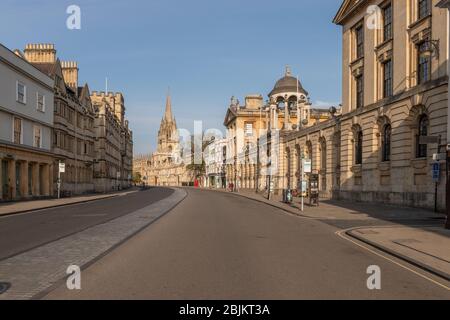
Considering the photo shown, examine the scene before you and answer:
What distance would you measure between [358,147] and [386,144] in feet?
15.6

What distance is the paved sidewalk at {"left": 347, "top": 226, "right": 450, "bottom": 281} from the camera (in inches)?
418

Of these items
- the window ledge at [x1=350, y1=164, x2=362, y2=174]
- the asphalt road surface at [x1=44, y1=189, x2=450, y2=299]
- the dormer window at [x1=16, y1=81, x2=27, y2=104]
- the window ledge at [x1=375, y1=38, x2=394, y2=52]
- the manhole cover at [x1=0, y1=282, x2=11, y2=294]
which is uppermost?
the window ledge at [x1=375, y1=38, x2=394, y2=52]

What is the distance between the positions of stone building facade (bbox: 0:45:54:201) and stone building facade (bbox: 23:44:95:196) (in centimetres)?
247

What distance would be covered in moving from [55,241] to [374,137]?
89.4ft

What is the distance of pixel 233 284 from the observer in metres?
8.21

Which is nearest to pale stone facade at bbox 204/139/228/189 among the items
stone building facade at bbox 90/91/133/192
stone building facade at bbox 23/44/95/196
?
stone building facade at bbox 90/91/133/192

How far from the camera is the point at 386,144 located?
115 feet

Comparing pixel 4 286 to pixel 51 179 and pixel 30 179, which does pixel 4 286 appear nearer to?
pixel 30 179

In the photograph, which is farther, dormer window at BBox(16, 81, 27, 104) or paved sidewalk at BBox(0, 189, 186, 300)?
dormer window at BBox(16, 81, 27, 104)

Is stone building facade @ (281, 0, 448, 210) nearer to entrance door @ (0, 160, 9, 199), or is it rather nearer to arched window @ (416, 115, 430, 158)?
arched window @ (416, 115, 430, 158)
